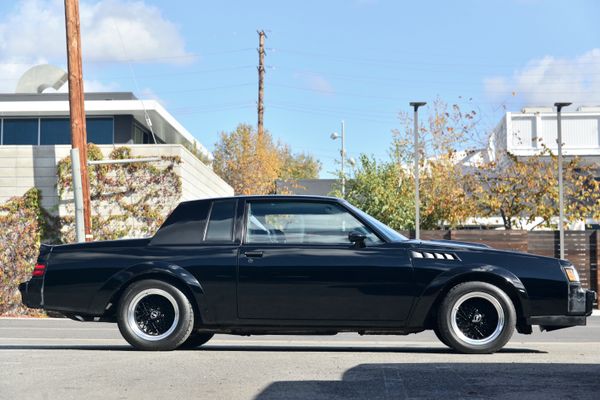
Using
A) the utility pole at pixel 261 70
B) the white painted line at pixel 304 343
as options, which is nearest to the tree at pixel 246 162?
the utility pole at pixel 261 70

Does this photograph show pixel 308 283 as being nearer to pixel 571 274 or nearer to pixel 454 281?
pixel 454 281

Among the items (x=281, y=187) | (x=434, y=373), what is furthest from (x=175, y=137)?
(x=434, y=373)

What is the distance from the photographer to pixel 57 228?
74.9ft

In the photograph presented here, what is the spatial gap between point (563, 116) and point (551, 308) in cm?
3431

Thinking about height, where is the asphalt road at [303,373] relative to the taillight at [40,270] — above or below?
below

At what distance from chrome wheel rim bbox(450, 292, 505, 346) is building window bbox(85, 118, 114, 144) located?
84.3 feet

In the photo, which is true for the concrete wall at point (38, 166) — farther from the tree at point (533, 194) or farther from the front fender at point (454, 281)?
the front fender at point (454, 281)

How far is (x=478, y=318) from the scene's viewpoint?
8.74 metres

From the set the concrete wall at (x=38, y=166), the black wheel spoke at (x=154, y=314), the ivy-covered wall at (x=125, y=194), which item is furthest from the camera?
the ivy-covered wall at (x=125, y=194)

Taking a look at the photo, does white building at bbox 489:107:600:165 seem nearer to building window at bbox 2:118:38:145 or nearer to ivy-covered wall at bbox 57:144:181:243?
building window at bbox 2:118:38:145

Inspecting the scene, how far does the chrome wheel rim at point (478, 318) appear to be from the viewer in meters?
8.68

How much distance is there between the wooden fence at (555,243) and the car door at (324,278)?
57.2 ft

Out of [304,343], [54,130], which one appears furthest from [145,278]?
[54,130]

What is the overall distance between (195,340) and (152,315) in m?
0.93
